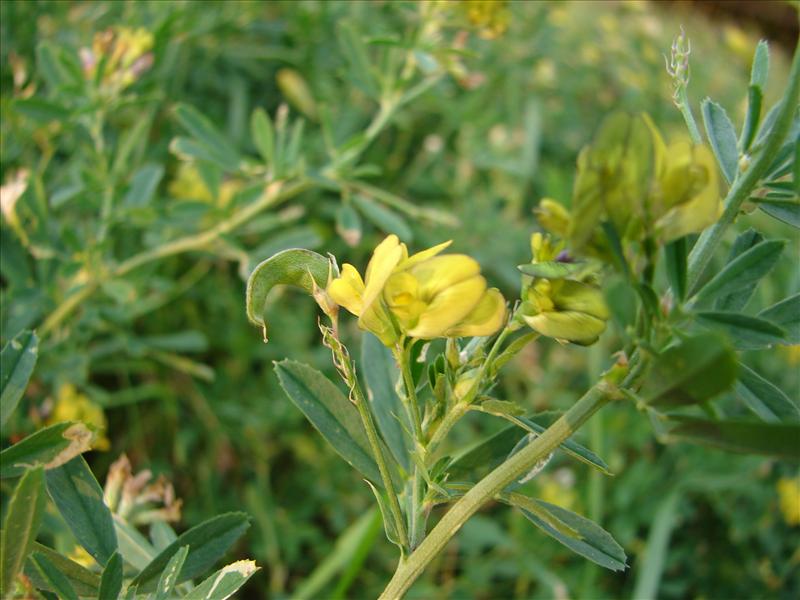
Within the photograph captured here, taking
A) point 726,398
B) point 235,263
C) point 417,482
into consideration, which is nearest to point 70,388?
point 235,263

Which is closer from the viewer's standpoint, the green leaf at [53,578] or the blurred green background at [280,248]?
the green leaf at [53,578]

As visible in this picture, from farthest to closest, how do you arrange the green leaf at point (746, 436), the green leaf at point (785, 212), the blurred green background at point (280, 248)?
the blurred green background at point (280, 248) → the green leaf at point (785, 212) → the green leaf at point (746, 436)

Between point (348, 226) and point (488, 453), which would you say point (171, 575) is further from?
point (348, 226)

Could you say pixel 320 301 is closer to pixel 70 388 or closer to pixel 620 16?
pixel 70 388

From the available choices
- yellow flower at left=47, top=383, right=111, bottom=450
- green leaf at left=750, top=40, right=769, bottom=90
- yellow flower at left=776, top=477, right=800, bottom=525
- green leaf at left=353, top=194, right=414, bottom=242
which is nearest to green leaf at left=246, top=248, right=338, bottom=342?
green leaf at left=750, top=40, right=769, bottom=90

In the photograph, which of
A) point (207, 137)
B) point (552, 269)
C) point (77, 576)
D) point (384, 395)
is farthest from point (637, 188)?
point (207, 137)

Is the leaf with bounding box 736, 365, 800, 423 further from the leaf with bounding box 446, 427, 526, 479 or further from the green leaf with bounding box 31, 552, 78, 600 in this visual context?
the green leaf with bounding box 31, 552, 78, 600

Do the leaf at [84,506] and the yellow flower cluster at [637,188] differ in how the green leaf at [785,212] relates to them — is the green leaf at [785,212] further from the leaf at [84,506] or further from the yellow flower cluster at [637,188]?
the leaf at [84,506]

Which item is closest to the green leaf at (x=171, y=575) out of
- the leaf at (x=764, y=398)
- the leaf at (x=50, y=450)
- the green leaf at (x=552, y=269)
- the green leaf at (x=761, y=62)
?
the leaf at (x=50, y=450)
